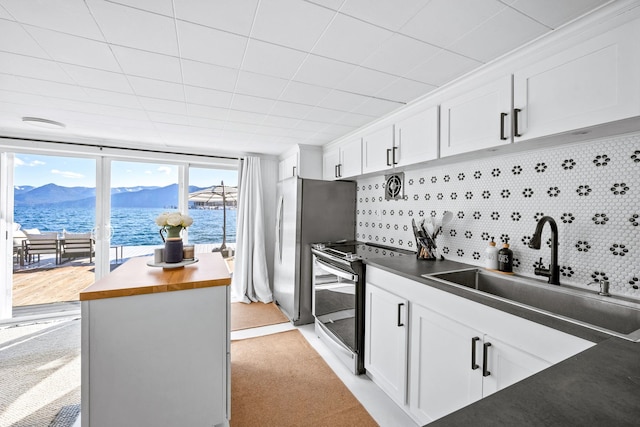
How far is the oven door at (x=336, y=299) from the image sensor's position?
7.47 ft

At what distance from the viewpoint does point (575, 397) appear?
55 centimetres

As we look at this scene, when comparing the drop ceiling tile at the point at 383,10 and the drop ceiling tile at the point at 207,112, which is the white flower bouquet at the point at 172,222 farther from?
the drop ceiling tile at the point at 383,10

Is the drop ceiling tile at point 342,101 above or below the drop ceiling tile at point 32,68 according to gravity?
above

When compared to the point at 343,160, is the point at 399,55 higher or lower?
higher

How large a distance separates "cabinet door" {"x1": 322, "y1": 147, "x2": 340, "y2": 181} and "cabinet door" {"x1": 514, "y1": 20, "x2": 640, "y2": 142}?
2025 millimetres

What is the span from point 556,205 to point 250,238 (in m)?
3.51

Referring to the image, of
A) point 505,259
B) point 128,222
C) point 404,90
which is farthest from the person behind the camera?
point 128,222

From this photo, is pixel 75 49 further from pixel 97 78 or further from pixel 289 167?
pixel 289 167

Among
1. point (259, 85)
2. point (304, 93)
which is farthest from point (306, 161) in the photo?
point (259, 85)

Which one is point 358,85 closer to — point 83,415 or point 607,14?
point 607,14

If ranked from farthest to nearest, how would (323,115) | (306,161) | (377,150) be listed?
(306,161) < (377,150) < (323,115)

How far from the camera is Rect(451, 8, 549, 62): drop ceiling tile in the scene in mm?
1268

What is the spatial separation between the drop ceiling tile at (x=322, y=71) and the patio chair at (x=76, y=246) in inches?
140

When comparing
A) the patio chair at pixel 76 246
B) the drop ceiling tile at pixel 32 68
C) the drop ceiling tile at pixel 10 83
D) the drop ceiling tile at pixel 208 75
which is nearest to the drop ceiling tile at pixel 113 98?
the drop ceiling tile at pixel 32 68
